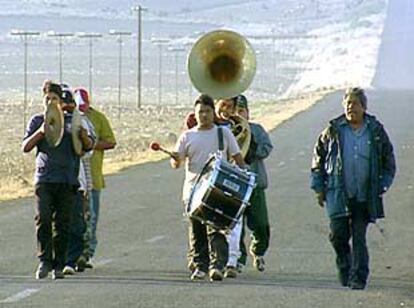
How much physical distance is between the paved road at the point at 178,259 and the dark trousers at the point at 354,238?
0.57 feet

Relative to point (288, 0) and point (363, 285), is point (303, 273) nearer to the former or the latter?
point (363, 285)

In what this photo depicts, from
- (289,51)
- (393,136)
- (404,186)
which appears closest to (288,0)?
(289,51)

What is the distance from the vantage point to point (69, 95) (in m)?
12.9

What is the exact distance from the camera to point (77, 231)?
1330 centimetres

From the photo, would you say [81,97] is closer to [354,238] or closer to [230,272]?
[230,272]

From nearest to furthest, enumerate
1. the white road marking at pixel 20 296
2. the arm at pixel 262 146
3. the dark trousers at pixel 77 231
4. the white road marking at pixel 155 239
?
the white road marking at pixel 20 296
the dark trousers at pixel 77 231
the arm at pixel 262 146
the white road marking at pixel 155 239

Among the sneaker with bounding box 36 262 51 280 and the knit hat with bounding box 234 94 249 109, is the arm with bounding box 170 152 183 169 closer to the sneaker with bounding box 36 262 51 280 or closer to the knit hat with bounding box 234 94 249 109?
the knit hat with bounding box 234 94 249 109

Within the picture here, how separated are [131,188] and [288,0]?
17244 cm

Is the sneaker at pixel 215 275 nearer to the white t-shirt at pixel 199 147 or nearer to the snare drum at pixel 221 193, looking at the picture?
the snare drum at pixel 221 193

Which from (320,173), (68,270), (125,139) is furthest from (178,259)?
(125,139)

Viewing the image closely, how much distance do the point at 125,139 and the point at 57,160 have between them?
30.2 m

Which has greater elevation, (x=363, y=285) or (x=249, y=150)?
(x=249, y=150)

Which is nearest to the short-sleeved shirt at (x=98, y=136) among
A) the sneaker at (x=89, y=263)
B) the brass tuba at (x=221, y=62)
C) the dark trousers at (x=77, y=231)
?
the dark trousers at (x=77, y=231)

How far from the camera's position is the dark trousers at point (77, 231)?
13.2 meters
